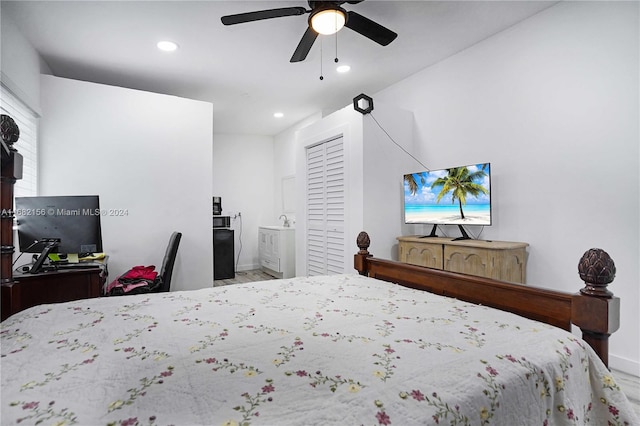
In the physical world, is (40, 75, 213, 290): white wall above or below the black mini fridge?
above

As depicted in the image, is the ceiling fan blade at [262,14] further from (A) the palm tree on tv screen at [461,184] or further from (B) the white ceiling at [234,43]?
(A) the palm tree on tv screen at [461,184]

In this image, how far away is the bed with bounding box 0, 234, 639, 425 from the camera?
772mm

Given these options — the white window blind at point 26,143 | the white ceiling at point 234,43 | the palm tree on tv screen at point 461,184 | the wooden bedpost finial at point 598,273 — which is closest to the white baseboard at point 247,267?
the white ceiling at point 234,43

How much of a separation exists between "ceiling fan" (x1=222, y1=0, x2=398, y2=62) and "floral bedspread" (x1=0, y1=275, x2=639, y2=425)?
1783 mm

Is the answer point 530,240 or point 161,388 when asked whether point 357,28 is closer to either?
point 530,240

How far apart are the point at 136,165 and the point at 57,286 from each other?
1.78 metres

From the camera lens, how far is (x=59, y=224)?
2316 millimetres

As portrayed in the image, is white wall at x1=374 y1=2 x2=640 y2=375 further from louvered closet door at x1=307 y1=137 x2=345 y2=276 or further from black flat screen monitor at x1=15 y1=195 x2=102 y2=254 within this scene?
black flat screen monitor at x1=15 y1=195 x2=102 y2=254

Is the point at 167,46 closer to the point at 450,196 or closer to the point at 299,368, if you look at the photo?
the point at 450,196

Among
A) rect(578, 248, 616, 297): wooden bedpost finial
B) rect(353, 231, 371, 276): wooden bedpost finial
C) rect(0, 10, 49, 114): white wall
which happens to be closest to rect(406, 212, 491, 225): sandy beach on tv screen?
rect(353, 231, 371, 276): wooden bedpost finial

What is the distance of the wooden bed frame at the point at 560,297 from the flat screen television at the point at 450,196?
1.38m

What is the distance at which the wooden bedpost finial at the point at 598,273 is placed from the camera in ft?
3.85

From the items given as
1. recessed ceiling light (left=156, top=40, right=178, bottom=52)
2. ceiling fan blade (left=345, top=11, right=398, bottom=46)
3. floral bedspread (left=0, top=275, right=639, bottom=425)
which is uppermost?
recessed ceiling light (left=156, top=40, right=178, bottom=52)

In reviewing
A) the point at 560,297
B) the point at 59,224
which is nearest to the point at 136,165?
the point at 59,224
